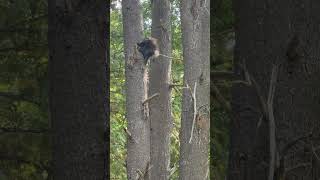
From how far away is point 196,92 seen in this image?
898cm

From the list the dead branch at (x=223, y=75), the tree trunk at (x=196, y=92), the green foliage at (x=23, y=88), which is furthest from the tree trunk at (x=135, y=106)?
the dead branch at (x=223, y=75)

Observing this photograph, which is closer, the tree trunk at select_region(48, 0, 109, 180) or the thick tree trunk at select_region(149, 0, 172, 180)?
the tree trunk at select_region(48, 0, 109, 180)

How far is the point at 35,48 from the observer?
495cm

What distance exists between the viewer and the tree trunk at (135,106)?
10555mm

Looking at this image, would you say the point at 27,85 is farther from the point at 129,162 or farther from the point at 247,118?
the point at 129,162

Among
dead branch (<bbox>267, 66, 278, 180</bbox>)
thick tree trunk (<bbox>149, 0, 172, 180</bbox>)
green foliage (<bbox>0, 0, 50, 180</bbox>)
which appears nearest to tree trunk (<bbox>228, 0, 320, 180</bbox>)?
dead branch (<bbox>267, 66, 278, 180</bbox>)

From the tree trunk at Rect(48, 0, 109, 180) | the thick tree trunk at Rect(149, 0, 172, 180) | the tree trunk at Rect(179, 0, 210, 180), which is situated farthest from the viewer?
the thick tree trunk at Rect(149, 0, 172, 180)

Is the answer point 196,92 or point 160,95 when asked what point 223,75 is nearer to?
point 196,92

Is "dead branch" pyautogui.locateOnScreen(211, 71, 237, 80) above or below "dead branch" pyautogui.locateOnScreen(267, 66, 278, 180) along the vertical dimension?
above

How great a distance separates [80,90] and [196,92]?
530 centimetres

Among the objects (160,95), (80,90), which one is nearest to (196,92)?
(160,95)

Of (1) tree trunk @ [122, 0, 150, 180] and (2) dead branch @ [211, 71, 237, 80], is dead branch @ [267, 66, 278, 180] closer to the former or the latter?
(2) dead branch @ [211, 71, 237, 80]

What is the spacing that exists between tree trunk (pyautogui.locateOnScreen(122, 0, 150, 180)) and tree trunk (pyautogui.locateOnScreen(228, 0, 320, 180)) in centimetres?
769

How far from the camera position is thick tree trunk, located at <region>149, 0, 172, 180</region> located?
39.0 ft
